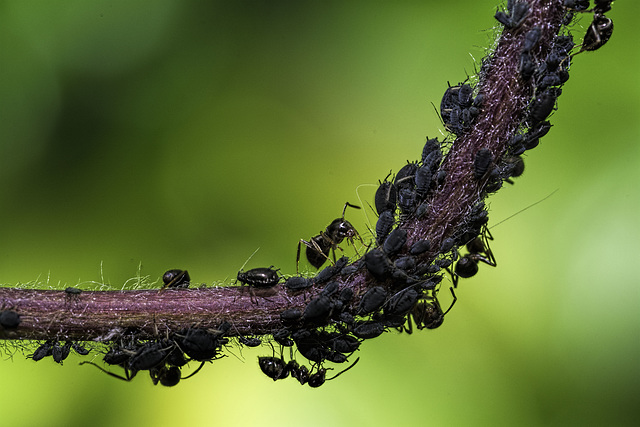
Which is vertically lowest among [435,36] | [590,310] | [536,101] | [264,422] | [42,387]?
[590,310]

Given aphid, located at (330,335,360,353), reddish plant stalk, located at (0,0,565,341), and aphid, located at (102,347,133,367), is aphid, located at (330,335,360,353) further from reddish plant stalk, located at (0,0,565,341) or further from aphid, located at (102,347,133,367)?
aphid, located at (102,347,133,367)

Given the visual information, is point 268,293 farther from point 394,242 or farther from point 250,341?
point 394,242

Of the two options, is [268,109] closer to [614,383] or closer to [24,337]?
[24,337]

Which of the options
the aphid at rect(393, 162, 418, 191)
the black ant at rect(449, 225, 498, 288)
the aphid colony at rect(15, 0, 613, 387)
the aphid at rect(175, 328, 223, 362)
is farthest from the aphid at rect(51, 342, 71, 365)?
the black ant at rect(449, 225, 498, 288)

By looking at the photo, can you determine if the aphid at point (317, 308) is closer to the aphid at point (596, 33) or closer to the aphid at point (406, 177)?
the aphid at point (406, 177)

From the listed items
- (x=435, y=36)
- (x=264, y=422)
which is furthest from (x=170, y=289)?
(x=435, y=36)

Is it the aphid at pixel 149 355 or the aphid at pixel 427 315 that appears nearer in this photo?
the aphid at pixel 149 355

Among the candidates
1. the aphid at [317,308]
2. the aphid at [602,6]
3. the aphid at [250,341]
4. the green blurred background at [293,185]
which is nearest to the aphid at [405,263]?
the aphid at [317,308]
